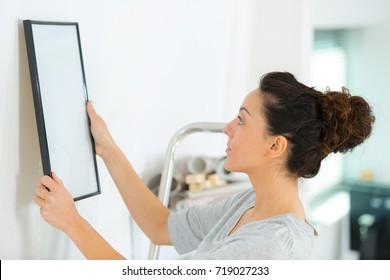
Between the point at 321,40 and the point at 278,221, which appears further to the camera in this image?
the point at 321,40

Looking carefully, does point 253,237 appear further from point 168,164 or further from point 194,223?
point 168,164

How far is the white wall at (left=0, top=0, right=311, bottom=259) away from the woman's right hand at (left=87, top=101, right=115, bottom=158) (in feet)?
0.31

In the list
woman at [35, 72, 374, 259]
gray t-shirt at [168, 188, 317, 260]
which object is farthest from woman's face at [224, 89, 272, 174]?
gray t-shirt at [168, 188, 317, 260]

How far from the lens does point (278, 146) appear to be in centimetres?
132

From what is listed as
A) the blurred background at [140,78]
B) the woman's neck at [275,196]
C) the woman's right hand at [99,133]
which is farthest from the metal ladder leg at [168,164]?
the woman's neck at [275,196]

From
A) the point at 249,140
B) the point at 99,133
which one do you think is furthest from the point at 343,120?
the point at 99,133

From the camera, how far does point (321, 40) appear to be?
3816 mm

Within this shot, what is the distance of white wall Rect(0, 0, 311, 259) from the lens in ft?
4.34

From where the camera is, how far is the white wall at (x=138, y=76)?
1.32 meters

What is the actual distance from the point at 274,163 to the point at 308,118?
13 centimetres

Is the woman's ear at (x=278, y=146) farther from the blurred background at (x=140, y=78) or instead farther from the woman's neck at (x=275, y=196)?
the blurred background at (x=140, y=78)
